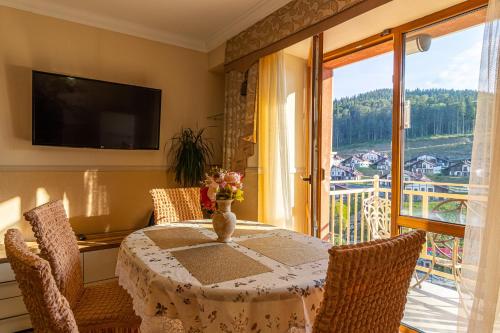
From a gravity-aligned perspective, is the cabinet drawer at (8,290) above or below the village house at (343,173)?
below

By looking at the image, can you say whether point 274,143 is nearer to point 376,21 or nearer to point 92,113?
point 376,21

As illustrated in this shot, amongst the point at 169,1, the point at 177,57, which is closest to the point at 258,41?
the point at 169,1

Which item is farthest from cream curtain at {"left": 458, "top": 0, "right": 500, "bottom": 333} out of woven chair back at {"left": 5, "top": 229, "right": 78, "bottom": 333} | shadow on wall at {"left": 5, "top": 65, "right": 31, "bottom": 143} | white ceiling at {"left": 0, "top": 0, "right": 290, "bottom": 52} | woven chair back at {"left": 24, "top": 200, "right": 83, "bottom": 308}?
shadow on wall at {"left": 5, "top": 65, "right": 31, "bottom": 143}

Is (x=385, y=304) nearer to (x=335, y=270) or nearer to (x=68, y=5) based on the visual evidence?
(x=335, y=270)

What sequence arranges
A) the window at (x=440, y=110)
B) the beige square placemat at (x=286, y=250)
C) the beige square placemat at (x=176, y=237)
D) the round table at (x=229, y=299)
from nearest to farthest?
the round table at (x=229, y=299) < the beige square placemat at (x=286, y=250) < the beige square placemat at (x=176, y=237) < the window at (x=440, y=110)

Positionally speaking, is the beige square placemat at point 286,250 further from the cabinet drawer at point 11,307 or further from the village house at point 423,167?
the cabinet drawer at point 11,307

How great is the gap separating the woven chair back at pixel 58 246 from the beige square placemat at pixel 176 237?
1.40 feet

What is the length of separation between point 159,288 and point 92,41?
2.85m

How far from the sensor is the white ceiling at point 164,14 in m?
2.75

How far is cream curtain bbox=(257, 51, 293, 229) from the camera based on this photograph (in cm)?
287

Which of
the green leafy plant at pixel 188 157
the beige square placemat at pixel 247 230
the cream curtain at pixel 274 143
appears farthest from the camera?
the green leafy plant at pixel 188 157

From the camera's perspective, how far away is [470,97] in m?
1.97

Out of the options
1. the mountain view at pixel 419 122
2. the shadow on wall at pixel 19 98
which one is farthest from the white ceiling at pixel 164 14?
the mountain view at pixel 419 122

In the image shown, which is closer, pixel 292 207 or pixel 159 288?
pixel 159 288
